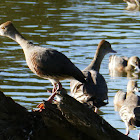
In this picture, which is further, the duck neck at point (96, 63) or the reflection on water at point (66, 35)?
the reflection on water at point (66, 35)

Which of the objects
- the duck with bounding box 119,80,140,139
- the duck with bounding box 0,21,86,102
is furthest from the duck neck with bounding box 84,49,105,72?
the duck with bounding box 0,21,86,102

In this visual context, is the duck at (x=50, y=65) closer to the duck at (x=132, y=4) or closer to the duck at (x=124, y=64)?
the duck at (x=124, y=64)

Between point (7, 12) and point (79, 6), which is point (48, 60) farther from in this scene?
point (79, 6)

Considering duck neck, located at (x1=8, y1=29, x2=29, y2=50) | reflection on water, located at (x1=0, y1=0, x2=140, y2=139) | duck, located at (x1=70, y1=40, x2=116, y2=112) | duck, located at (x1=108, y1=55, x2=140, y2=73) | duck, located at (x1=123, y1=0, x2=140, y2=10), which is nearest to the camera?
duck neck, located at (x1=8, y1=29, x2=29, y2=50)

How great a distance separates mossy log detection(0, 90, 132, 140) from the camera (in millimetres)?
6156

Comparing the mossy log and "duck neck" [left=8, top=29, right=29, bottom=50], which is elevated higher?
"duck neck" [left=8, top=29, right=29, bottom=50]

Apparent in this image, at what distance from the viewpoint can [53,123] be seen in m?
6.27

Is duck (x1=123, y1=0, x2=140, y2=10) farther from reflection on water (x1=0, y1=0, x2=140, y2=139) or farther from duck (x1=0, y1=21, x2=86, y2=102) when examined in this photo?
duck (x1=0, y1=21, x2=86, y2=102)

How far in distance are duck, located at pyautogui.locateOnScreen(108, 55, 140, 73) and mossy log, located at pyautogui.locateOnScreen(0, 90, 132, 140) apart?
9612mm

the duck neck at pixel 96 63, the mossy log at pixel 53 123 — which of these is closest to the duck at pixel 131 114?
the duck neck at pixel 96 63

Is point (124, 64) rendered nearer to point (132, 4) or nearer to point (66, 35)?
point (66, 35)

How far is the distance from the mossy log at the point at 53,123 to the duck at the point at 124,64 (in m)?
9.61

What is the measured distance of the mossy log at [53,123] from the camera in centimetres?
616

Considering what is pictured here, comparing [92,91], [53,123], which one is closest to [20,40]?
[92,91]
